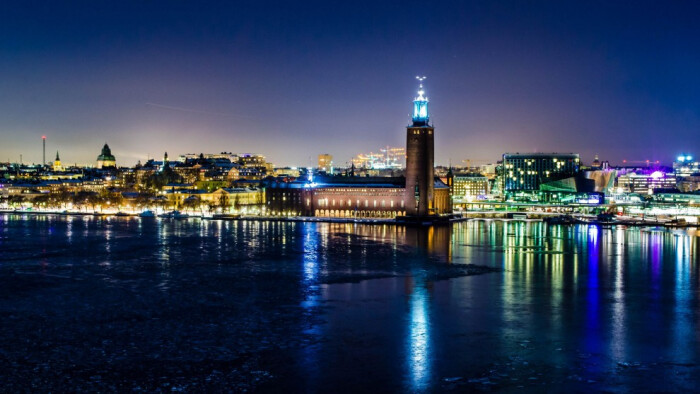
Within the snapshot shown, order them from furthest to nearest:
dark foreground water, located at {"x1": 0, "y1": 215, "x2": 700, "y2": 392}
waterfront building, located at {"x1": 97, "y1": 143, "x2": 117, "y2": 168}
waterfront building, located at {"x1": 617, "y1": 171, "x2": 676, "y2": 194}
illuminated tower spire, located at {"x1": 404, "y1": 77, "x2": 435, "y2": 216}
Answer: waterfront building, located at {"x1": 97, "y1": 143, "x2": 117, "y2": 168} → waterfront building, located at {"x1": 617, "y1": 171, "x2": 676, "y2": 194} → illuminated tower spire, located at {"x1": 404, "y1": 77, "x2": 435, "y2": 216} → dark foreground water, located at {"x1": 0, "y1": 215, "x2": 700, "y2": 392}

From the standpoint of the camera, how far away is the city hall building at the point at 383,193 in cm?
4319

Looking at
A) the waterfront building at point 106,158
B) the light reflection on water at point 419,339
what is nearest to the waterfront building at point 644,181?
the waterfront building at point 106,158

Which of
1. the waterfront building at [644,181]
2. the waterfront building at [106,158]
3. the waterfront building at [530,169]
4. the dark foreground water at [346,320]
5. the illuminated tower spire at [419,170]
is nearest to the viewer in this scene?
the dark foreground water at [346,320]

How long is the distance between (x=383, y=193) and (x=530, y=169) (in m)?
39.0

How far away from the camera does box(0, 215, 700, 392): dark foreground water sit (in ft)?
30.8

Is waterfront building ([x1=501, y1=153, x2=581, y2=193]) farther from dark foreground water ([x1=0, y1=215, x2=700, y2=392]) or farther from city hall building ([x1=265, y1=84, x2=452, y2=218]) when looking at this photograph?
dark foreground water ([x1=0, y1=215, x2=700, y2=392])

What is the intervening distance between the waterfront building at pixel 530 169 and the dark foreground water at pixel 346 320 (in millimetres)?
57473

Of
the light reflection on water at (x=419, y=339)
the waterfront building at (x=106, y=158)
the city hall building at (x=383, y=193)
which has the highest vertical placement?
the waterfront building at (x=106, y=158)

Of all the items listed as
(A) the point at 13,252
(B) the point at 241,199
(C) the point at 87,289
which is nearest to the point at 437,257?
(C) the point at 87,289

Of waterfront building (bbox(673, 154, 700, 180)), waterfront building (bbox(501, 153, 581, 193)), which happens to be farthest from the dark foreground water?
waterfront building (bbox(673, 154, 700, 180))

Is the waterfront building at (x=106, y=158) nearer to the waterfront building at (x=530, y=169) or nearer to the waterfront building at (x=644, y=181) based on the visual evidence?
the waterfront building at (x=530, y=169)

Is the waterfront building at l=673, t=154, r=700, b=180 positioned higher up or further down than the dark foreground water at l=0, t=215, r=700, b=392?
higher up

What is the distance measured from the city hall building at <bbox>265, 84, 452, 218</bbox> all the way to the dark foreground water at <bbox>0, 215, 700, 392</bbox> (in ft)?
62.2

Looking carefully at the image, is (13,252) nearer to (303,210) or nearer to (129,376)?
(129,376)
